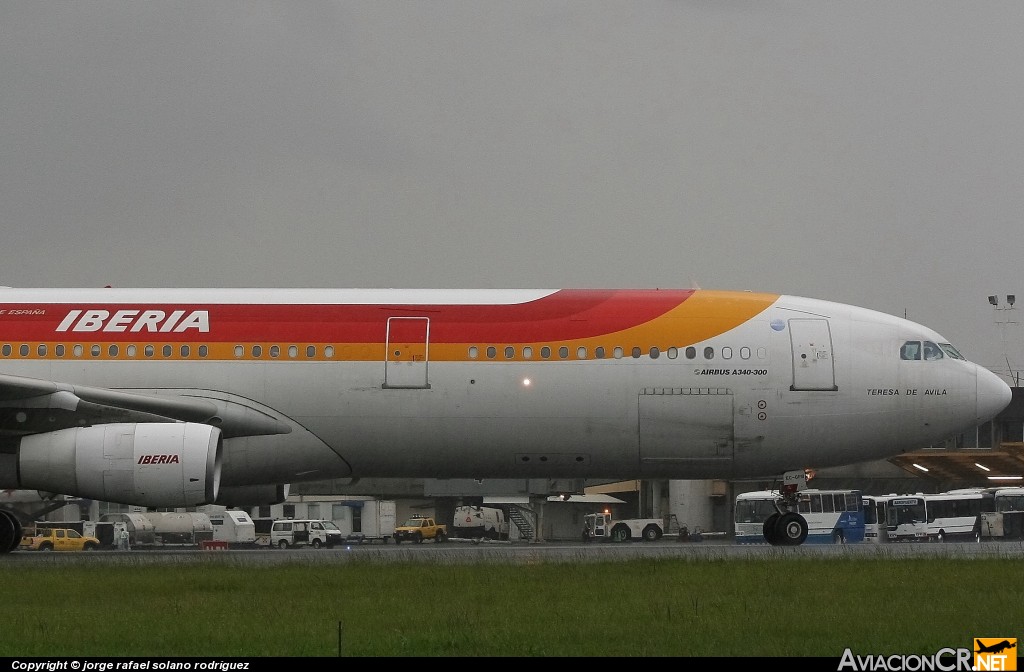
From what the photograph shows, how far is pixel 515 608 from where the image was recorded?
13.5m

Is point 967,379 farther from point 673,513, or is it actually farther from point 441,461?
point 673,513

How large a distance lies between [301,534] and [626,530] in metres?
15.4

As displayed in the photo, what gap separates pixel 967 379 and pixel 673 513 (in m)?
41.3

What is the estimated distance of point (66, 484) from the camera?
21328mm

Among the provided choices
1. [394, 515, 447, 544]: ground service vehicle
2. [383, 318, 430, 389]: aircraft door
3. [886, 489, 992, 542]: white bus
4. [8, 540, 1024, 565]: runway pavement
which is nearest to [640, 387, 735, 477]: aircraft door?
[8, 540, 1024, 565]: runway pavement

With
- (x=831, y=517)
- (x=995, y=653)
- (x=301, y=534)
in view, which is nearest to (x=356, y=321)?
(x=995, y=653)

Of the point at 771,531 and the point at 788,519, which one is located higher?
the point at 788,519

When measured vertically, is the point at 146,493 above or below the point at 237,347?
below

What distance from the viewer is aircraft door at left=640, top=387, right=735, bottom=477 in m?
22.9

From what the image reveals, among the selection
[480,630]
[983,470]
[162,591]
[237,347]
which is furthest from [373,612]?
[983,470]

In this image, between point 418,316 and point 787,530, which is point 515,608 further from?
point 787,530

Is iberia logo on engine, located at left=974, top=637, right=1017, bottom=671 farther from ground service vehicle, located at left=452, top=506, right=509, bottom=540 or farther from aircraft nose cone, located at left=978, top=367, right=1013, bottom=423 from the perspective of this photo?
ground service vehicle, located at left=452, top=506, right=509, bottom=540

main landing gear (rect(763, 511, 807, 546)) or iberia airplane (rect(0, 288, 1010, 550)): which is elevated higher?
iberia airplane (rect(0, 288, 1010, 550))

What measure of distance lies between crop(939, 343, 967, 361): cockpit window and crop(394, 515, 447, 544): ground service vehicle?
133ft
